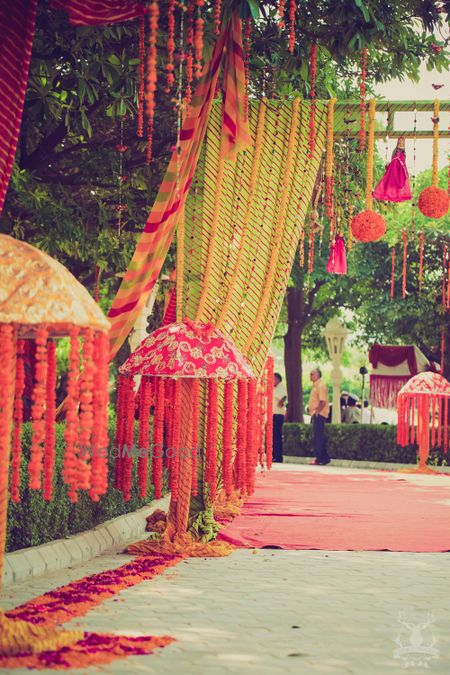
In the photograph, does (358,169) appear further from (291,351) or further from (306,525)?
(291,351)

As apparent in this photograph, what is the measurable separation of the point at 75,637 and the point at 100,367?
3.92 ft

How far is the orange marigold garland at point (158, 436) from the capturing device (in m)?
7.69

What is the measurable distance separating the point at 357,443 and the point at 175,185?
46.2 ft

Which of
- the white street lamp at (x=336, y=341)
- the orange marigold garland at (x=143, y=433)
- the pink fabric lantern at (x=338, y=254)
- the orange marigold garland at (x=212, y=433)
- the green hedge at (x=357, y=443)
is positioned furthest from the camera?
the white street lamp at (x=336, y=341)

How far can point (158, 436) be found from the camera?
7797mm

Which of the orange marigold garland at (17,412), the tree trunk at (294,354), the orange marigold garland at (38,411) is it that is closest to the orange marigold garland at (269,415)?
the orange marigold garland at (17,412)

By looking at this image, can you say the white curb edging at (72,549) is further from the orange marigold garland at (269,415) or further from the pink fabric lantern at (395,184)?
the pink fabric lantern at (395,184)

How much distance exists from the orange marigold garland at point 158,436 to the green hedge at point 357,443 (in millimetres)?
12306

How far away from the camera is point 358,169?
474 inches

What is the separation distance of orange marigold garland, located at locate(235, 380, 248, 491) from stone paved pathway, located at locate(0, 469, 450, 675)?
Answer: 61 centimetres

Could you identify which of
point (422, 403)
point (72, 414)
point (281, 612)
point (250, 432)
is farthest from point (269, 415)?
point (422, 403)

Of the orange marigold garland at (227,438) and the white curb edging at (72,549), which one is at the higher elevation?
the orange marigold garland at (227,438)

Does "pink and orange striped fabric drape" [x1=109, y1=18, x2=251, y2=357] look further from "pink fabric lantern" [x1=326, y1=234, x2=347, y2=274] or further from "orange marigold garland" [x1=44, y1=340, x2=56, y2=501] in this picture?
→ "pink fabric lantern" [x1=326, y1=234, x2=347, y2=274]

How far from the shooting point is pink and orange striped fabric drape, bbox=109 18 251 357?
724cm
